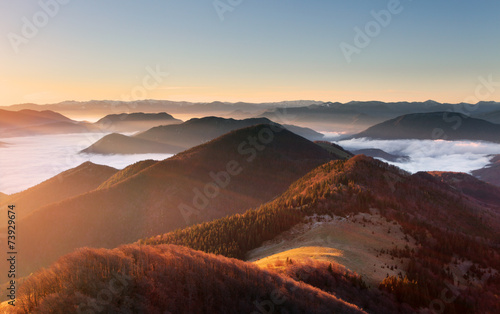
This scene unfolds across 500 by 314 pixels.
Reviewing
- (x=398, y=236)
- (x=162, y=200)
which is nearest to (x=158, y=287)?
(x=398, y=236)

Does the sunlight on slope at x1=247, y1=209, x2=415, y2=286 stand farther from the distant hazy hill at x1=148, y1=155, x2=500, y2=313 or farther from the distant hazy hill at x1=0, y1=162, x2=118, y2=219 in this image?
the distant hazy hill at x1=0, y1=162, x2=118, y2=219

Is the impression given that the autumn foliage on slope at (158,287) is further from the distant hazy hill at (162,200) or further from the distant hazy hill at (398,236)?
the distant hazy hill at (162,200)

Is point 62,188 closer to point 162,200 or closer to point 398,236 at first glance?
point 162,200

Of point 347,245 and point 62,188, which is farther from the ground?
point 347,245

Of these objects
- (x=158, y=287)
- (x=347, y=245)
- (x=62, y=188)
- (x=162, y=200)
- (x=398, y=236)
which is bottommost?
(x=62, y=188)

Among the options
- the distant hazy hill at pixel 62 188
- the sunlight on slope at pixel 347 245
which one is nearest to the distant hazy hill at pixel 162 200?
the sunlight on slope at pixel 347 245

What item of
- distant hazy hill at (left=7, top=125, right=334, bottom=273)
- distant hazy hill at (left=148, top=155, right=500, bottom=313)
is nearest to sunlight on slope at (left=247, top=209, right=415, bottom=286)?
distant hazy hill at (left=148, top=155, right=500, bottom=313)

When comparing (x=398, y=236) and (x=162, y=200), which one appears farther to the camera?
(x=162, y=200)
